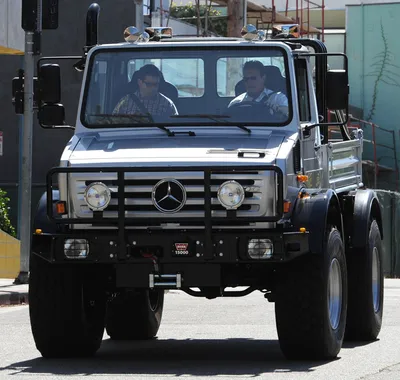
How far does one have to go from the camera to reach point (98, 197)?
34.2ft

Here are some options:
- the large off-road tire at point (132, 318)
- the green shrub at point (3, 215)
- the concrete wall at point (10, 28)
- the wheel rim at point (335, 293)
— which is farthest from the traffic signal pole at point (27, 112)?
the wheel rim at point (335, 293)

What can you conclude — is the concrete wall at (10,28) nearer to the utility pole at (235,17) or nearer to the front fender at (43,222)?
the utility pole at (235,17)

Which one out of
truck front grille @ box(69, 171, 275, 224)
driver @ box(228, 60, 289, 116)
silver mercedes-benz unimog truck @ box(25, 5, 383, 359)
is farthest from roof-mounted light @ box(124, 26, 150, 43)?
truck front grille @ box(69, 171, 275, 224)

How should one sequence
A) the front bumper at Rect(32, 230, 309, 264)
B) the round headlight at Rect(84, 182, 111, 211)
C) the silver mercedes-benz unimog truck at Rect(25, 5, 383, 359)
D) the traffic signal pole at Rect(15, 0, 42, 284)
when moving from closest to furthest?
the front bumper at Rect(32, 230, 309, 264) < the silver mercedes-benz unimog truck at Rect(25, 5, 383, 359) < the round headlight at Rect(84, 182, 111, 211) < the traffic signal pole at Rect(15, 0, 42, 284)

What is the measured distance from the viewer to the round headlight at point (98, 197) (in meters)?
10.4

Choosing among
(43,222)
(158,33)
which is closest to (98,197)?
(43,222)

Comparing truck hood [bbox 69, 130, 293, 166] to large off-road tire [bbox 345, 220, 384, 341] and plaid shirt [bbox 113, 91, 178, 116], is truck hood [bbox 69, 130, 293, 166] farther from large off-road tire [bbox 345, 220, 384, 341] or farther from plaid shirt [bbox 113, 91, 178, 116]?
large off-road tire [bbox 345, 220, 384, 341]

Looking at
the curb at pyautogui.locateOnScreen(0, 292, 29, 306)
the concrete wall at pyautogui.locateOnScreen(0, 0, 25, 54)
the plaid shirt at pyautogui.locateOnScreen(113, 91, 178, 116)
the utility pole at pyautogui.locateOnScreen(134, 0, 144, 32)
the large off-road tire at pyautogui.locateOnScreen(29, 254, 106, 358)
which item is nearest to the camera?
the large off-road tire at pyautogui.locateOnScreen(29, 254, 106, 358)

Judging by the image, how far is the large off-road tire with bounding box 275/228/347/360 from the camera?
10.3 meters

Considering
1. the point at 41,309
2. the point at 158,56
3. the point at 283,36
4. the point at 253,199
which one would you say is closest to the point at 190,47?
the point at 158,56

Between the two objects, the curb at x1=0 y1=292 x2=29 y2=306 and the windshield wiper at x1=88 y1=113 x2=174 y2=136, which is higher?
the windshield wiper at x1=88 y1=113 x2=174 y2=136

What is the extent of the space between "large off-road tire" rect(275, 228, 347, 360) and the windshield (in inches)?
62.1

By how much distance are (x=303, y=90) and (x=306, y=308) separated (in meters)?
2.44

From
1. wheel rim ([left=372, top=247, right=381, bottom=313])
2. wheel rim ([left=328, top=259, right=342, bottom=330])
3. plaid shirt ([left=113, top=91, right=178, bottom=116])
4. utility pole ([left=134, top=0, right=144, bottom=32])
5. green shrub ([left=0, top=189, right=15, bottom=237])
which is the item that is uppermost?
utility pole ([left=134, top=0, right=144, bottom=32])
